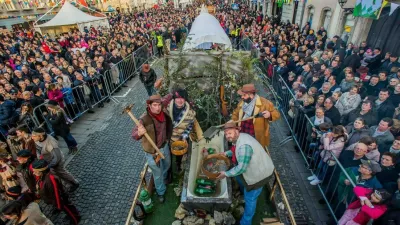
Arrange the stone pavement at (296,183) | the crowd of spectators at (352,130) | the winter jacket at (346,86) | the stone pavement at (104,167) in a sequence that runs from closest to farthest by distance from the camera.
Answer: the crowd of spectators at (352,130), the stone pavement at (296,183), the stone pavement at (104,167), the winter jacket at (346,86)

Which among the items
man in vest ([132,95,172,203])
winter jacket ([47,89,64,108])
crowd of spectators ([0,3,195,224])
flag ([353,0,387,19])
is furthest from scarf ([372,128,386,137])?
winter jacket ([47,89,64,108])

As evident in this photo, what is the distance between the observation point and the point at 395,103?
17.7 ft

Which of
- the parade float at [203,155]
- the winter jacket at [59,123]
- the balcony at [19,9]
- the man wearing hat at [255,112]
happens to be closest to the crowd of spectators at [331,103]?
the winter jacket at [59,123]

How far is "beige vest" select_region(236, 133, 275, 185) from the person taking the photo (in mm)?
3350

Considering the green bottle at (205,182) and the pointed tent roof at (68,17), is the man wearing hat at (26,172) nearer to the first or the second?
the green bottle at (205,182)

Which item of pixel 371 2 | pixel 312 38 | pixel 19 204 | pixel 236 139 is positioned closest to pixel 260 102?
pixel 236 139

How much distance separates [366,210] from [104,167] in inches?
223

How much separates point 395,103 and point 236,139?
4634 millimetres

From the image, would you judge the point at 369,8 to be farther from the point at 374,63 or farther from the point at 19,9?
the point at 19,9

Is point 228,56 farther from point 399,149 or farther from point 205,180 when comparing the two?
point 399,149

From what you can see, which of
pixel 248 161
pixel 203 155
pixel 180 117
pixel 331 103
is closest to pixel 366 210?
pixel 248 161

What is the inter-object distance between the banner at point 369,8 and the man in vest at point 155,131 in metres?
9.23

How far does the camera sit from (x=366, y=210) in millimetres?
3072

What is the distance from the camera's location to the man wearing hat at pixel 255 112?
4352 millimetres
